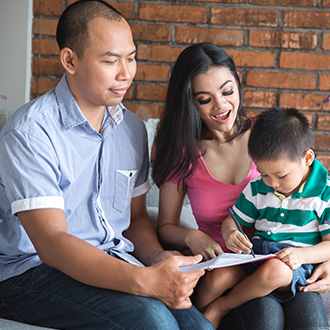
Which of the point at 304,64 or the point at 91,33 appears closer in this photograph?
the point at 91,33

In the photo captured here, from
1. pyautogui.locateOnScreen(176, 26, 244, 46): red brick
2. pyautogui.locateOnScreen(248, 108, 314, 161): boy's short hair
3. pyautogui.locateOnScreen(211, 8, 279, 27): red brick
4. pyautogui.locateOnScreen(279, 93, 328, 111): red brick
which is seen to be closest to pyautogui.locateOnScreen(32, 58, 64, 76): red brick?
pyautogui.locateOnScreen(176, 26, 244, 46): red brick

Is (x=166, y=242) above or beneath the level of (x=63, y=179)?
beneath

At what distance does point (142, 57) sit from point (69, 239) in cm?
136

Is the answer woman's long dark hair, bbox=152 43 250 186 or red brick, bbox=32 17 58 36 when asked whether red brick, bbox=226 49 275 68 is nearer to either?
woman's long dark hair, bbox=152 43 250 186

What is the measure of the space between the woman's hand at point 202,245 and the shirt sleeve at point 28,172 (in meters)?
0.48

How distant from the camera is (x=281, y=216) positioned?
144 cm

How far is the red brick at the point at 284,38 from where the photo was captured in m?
2.29

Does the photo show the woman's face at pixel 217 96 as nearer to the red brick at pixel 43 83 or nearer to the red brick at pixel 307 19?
the red brick at pixel 307 19

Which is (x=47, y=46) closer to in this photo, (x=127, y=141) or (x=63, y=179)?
(x=127, y=141)

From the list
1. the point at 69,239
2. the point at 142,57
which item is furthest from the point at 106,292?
the point at 142,57

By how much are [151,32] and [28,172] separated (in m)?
1.29

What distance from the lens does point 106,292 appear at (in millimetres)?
1206

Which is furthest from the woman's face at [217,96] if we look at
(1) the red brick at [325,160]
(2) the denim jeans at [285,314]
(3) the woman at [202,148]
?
(1) the red brick at [325,160]

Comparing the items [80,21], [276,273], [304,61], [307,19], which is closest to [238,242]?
[276,273]
